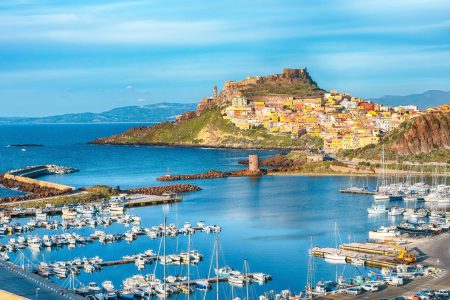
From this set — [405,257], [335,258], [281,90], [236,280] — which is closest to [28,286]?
[236,280]

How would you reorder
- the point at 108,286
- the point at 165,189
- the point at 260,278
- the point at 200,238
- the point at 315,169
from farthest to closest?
the point at 315,169
the point at 165,189
the point at 200,238
the point at 260,278
the point at 108,286

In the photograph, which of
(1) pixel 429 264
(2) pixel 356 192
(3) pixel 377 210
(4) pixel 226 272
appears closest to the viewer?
(4) pixel 226 272

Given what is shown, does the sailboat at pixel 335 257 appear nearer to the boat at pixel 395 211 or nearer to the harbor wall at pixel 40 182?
the boat at pixel 395 211

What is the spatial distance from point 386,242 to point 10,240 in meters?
15.5

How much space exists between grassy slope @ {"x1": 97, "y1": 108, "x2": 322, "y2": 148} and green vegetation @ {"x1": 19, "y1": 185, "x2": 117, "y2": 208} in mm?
43394

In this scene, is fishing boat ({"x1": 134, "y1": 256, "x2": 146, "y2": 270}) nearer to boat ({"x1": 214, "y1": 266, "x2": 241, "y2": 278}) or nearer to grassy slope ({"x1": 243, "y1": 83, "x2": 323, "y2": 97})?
boat ({"x1": 214, "y1": 266, "x2": 241, "y2": 278})

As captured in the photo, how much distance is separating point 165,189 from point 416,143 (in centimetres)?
2621

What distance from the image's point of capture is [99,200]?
149 ft

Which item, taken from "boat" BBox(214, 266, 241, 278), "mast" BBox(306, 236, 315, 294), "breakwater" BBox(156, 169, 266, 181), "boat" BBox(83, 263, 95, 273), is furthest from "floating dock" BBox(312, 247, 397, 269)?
"breakwater" BBox(156, 169, 266, 181)

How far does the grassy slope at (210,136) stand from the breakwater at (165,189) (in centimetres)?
3740

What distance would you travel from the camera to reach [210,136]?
4272 inches

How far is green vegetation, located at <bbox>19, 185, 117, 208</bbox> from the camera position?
43481 mm

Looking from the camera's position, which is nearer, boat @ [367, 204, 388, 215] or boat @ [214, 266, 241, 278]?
boat @ [214, 266, 241, 278]

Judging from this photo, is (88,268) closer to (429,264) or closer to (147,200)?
(429,264)
